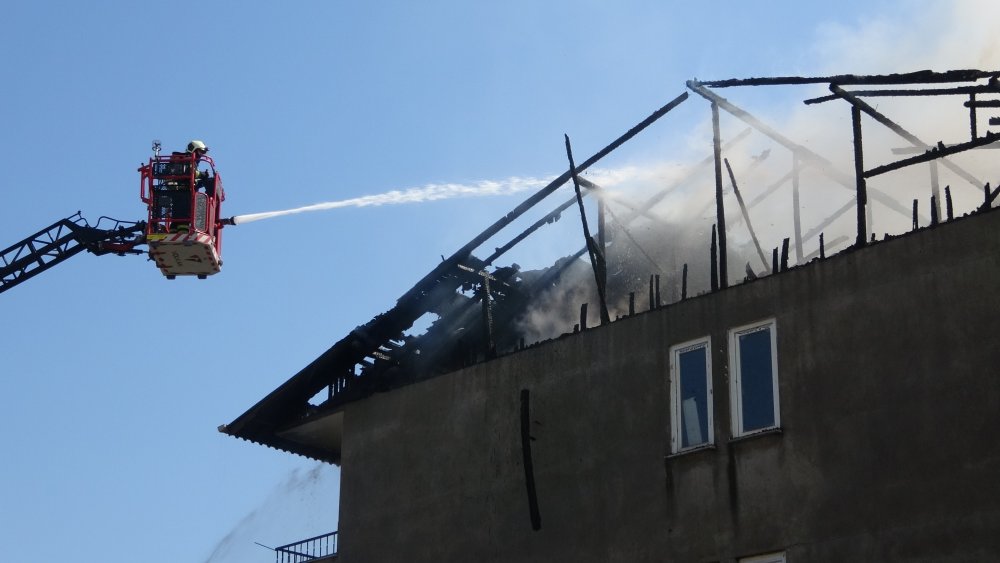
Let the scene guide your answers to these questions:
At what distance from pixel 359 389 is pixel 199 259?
13.6ft

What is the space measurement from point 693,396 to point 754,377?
90 cm

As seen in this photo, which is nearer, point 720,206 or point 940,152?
point 940,152

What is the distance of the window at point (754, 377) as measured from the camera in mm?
18219

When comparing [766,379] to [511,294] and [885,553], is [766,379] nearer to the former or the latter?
[885,553]

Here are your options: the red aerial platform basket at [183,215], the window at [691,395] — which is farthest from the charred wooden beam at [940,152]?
the red aerial platform basket at [183,215]

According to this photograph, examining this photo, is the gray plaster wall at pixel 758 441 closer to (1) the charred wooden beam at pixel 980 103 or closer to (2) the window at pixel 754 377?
(2) the window at pixel 754 377

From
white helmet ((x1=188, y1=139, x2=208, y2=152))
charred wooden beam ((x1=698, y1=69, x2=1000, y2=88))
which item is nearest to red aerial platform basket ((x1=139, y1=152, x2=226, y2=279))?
white helmet ((x1=188, y1=139, x2=208, y2=152))

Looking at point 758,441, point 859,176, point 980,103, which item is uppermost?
point 980,103

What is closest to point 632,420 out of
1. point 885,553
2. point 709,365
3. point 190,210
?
point 709,365

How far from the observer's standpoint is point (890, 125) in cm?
2259

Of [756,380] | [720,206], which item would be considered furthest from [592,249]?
[756,380]

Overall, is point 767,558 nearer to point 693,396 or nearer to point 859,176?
point 693,396

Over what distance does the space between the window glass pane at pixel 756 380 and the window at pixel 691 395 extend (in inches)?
18.4

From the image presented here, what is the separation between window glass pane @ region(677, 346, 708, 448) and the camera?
18828 millimetres
